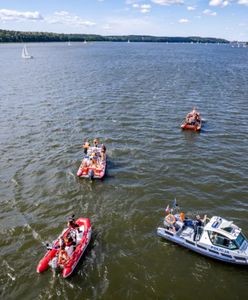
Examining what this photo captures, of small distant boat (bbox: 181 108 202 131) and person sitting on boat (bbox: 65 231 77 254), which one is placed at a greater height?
small distant boat (bbox: 181 108 202 131)

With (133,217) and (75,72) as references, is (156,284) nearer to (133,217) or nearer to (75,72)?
(133,217)

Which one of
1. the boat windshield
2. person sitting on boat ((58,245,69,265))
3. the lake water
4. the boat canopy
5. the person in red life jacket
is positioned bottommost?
the lake water

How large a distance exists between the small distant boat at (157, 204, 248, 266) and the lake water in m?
0.71

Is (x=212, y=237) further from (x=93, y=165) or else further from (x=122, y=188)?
(x=93, y=165)

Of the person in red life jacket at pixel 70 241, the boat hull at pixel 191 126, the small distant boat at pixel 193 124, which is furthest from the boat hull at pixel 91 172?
the small distant boat at pixel 193 124

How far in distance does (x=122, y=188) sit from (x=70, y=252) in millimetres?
9745

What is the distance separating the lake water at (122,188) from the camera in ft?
64.0

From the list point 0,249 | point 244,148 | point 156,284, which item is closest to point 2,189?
point 0,249

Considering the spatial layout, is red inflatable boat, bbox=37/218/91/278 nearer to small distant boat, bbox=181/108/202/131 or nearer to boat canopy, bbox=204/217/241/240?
boat canopy, bbox=204/217/241/240

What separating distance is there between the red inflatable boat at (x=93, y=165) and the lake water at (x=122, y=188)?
31.2 inches

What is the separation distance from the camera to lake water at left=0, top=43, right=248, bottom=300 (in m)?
19.5

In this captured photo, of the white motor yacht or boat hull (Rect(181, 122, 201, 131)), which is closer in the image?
the white motor yacht

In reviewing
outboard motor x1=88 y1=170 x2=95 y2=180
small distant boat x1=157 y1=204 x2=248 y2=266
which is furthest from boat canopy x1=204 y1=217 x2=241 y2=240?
outboard motor x1=88 y1=170 x2=95 y2=180

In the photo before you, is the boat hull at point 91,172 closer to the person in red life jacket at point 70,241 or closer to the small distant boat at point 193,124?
the person in red life jacket at point 70,241
